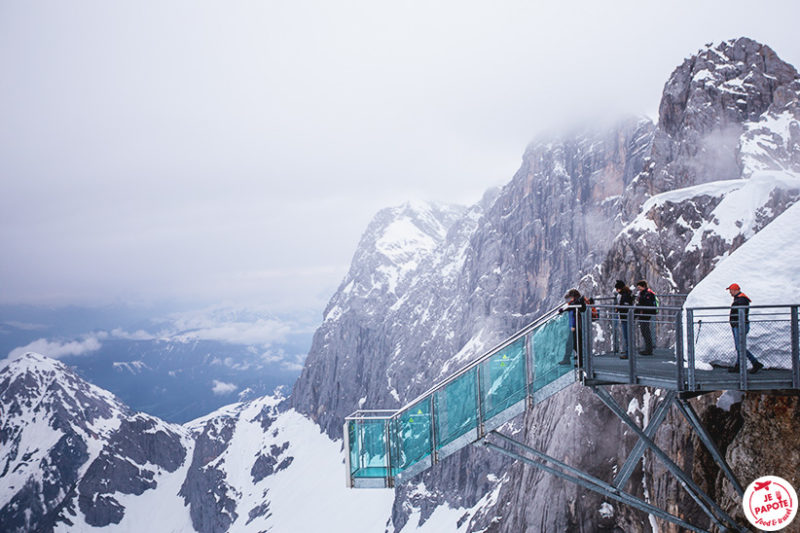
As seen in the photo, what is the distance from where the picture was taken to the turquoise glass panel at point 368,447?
42.5ft

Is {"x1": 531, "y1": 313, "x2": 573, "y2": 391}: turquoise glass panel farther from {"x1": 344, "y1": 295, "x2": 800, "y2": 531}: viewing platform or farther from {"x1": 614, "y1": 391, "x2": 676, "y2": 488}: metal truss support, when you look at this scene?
{"x1": 614, "y1": 391, "x2": 676, "y2": 488}: metal truss support

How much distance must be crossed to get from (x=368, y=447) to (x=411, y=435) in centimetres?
115

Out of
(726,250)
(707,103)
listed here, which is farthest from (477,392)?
(707,103)

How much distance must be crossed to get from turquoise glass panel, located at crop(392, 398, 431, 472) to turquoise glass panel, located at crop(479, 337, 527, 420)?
144 centimetres

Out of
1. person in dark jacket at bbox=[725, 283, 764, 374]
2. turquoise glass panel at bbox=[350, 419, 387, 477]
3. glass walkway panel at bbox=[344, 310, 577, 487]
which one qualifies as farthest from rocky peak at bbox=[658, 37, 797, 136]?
turquoise glass panel at bbox=[350, 419, 387, 477]

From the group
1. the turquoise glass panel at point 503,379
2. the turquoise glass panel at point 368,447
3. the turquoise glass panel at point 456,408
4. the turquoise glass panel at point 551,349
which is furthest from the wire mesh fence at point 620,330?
the turquoise glass panel at point 368,447

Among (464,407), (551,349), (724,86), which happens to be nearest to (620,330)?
(551,349)

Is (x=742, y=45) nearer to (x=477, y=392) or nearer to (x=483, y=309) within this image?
(x=477, y=392)

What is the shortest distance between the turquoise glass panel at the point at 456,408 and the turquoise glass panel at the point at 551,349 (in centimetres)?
143

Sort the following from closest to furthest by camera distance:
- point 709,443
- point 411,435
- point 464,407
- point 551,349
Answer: point 709,443 < point 551,349 < point 464,407 < point 411,435

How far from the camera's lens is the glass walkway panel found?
11.7 m

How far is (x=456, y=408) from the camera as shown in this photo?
12.3 m

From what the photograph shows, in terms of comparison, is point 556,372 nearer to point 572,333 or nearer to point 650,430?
point 572,333
